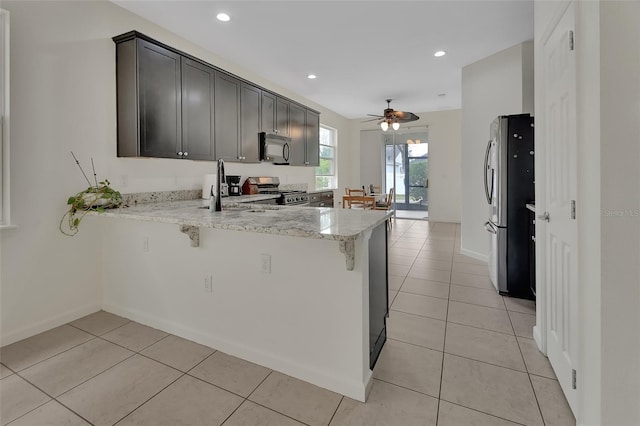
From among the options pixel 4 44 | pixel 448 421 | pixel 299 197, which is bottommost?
pixel 448 421

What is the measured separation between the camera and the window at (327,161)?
7.53 m

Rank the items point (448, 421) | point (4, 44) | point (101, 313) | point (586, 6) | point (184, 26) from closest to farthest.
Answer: point (586, 6) → point (448, 421) → point (4, 44) → point (101, 313) → point (184, 26)

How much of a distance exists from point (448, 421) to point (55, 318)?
296 centimetres

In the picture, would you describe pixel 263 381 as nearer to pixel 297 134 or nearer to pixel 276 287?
pixel 276 287

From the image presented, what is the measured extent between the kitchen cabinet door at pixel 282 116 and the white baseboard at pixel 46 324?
10.8 feet

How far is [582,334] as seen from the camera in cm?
134

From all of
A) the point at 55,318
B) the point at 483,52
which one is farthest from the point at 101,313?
the point at 483,52

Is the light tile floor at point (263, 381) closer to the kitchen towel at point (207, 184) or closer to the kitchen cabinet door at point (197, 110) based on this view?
the kitchen towel at point (207, 184)

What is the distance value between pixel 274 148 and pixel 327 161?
3.37 meters

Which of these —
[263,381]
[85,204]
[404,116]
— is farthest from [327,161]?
[263,381]

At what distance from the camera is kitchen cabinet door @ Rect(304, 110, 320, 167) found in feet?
18.7

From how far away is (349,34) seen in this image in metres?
3.45

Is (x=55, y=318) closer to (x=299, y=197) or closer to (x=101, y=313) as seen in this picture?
(x=101, y=313)

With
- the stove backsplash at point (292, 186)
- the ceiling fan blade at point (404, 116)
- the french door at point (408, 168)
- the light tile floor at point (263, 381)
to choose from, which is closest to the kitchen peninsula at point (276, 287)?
the light tile floor at point (263, 381)
